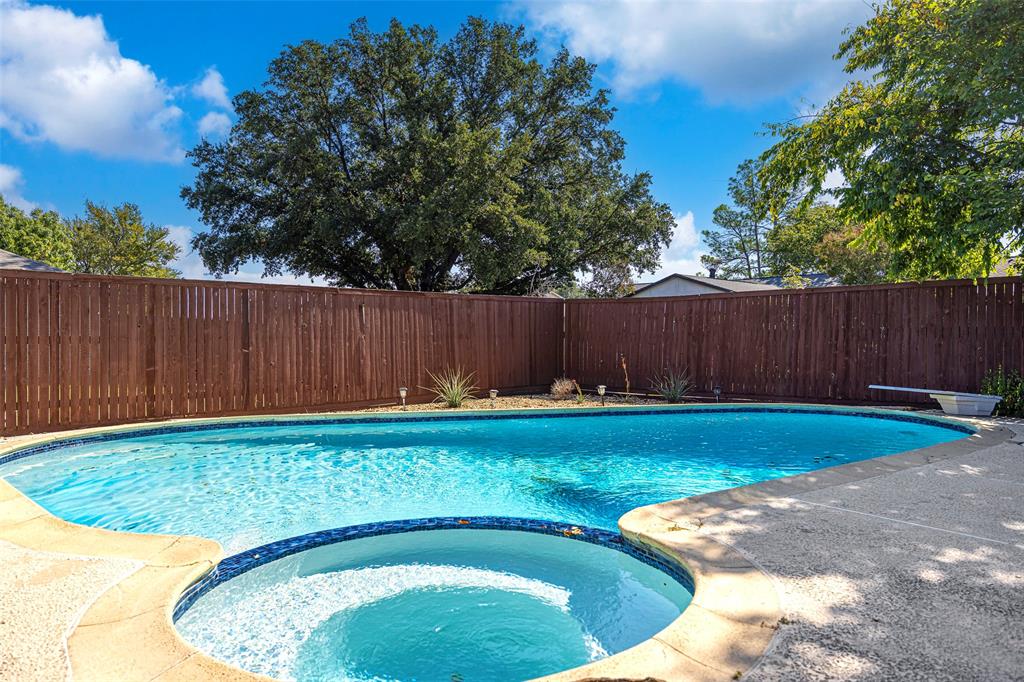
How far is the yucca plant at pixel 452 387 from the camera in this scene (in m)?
9.13

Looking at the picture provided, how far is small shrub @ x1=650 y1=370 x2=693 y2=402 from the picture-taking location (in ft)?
32.4

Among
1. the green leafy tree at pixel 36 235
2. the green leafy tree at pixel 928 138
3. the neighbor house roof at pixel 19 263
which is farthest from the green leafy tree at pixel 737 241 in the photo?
the green leafy tree at pixel 36 235

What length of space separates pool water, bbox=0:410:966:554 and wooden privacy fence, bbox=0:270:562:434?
83 centimetres

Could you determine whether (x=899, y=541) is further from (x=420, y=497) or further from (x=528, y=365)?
(x=528, y=365)

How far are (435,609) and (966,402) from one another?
296 inches

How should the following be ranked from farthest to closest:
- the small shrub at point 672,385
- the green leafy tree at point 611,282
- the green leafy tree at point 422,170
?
the green leafy tree at point 611,282, the green leafy tree at point 422,170, the small shrub at point 672,385

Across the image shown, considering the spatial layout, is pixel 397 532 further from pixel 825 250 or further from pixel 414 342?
pixel 825 250

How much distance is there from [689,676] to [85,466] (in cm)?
580

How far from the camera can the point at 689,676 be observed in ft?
5.40

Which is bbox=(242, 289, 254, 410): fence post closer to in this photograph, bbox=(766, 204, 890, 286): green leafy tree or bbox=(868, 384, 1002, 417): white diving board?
bbox=(766, 204, 890, 286): green leafy tree

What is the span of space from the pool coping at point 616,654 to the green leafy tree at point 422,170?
12.1m

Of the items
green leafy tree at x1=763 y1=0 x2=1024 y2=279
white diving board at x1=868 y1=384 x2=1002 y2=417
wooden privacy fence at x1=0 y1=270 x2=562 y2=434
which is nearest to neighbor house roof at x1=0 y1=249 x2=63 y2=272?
wooden privacy fence at x1=0 y1=270 x2=562 y2=434

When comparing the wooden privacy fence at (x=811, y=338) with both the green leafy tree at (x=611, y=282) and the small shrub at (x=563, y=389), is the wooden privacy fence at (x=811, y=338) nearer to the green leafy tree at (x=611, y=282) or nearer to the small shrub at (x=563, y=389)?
the small shrub at (x=563, y=389)

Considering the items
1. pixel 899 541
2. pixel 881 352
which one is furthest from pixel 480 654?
pixel 881 352
